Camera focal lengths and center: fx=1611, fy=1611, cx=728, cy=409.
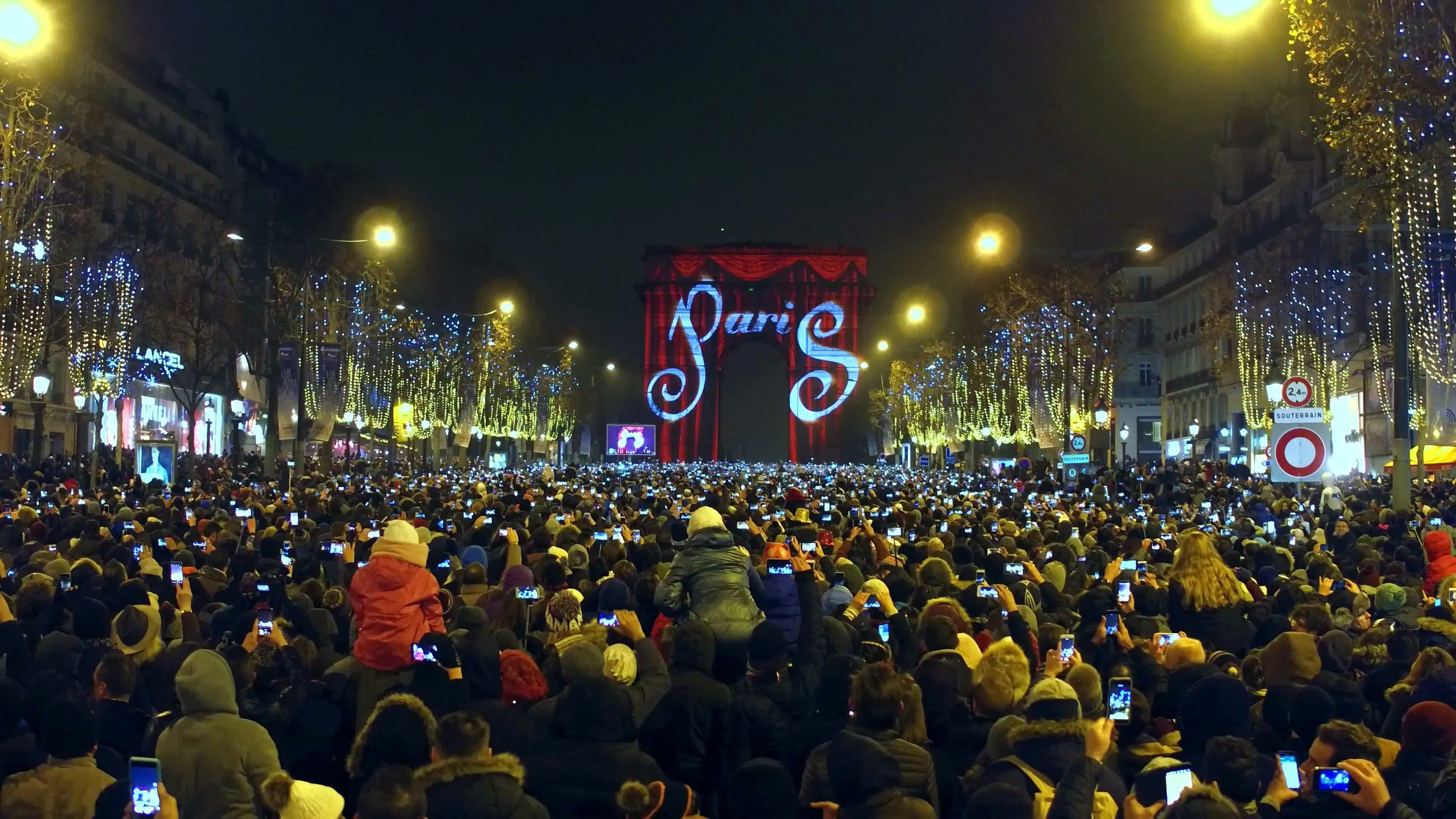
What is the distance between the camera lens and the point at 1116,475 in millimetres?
43719

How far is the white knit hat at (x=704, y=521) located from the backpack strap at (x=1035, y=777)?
13.4ft

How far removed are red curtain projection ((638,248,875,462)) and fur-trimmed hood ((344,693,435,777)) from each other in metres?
125

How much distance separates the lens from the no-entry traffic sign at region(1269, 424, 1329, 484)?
65.6 feet

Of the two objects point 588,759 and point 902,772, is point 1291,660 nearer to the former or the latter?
point 902,772

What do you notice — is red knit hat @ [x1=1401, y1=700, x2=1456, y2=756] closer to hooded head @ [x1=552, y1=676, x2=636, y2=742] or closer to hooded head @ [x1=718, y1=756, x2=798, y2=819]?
hooded head @ [x1=718, y1=756, x2=798, y2=819]

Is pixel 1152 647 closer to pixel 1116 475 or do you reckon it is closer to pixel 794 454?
pixel 1116 475

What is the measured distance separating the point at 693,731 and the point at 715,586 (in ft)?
8.86

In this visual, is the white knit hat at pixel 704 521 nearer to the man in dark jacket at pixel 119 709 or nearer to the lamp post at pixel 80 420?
the man in dark jacket at pixel 119 709

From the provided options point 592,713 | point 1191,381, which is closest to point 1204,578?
Answer: point 592,713

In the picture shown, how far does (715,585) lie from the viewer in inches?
392

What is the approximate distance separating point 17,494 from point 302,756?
2016cm

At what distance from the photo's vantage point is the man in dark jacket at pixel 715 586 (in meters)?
9.87

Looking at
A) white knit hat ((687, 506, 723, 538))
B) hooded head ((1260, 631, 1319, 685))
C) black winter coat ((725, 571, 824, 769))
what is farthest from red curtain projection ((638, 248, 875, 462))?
hooded head ((1260, 631, 1319, 685))

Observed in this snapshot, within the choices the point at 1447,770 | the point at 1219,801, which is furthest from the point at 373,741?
the point at 1447,770
